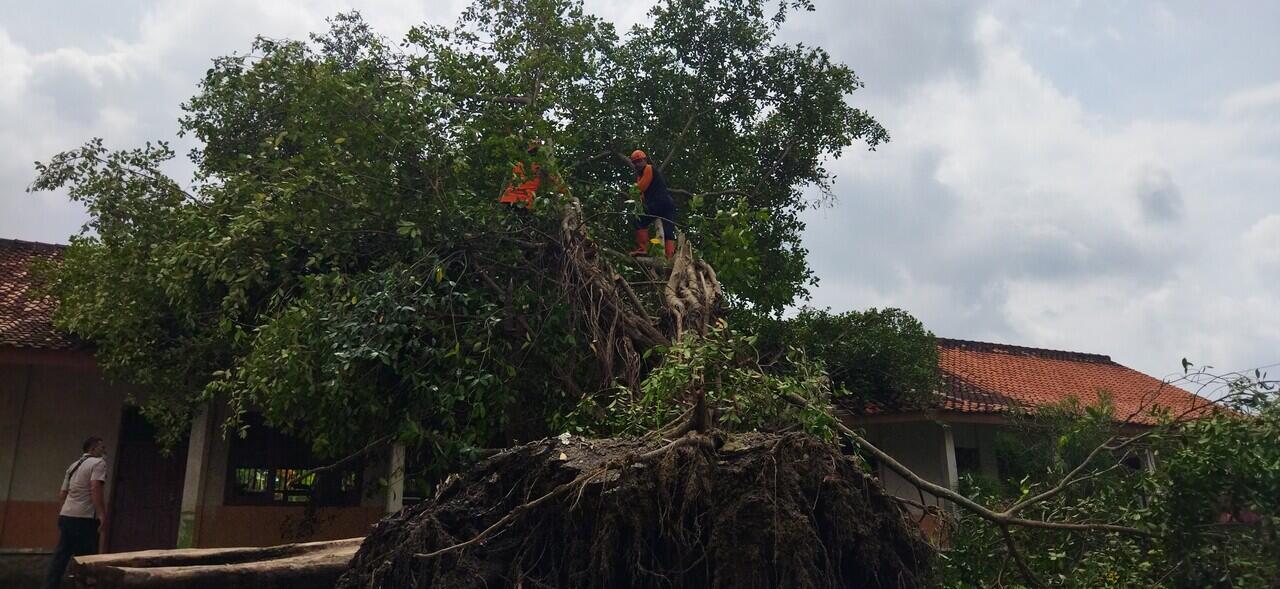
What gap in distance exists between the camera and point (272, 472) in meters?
12.1

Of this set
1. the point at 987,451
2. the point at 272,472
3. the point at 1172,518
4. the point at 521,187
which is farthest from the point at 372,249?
the point at 987,451

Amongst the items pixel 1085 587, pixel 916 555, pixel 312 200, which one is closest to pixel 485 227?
pixel 312 200

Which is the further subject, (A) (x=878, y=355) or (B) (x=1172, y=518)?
(A) (x=878, y=355)

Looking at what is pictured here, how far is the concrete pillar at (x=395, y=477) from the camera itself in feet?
27.7

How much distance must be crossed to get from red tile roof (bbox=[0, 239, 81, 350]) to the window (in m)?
2.53

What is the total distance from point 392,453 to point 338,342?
2.28m

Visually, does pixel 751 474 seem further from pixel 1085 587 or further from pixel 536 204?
pixel 536 204

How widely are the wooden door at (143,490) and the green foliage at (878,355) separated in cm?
802

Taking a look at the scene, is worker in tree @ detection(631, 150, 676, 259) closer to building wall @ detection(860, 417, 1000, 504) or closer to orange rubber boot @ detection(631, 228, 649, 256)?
orange rubber boot @ detection(631, 228, 649, 256)

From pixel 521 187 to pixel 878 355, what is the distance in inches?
248

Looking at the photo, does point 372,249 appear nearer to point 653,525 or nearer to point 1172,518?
point 653,525

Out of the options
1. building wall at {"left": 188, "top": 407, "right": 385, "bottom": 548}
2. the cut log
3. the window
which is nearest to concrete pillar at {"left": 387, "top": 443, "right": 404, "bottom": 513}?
building wall at {"left": 188, "top": 407, "right": 385, "bottom": 548}

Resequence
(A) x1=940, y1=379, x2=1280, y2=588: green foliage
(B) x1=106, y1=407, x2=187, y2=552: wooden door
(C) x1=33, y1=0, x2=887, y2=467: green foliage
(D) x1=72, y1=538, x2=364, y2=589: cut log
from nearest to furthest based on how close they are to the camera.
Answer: (A) x1=940, y1=379, x2=1280, y2=588: green foliage < (D) x1=72, y1=538, x2=364, y2=589: cut log < (C) x1=33, y1=0, x2=887, y2=467: green foliage < (B) x1=106, y1=407, x2=187, y2=552: wooden door

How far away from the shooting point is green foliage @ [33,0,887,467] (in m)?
7.52
